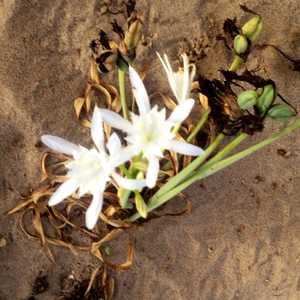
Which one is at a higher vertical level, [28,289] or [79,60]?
[79,60]

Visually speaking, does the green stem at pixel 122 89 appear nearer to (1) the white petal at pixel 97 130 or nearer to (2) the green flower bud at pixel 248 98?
(1) the white petal at pixel 97 130

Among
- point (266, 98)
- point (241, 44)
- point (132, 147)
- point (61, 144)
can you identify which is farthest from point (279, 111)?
point (61, 144)

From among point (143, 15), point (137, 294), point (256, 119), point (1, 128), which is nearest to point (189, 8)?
point (143, 15)

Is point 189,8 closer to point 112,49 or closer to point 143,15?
point 143,15

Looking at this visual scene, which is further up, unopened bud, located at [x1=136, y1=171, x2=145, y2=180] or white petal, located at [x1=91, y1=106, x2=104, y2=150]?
white petal, located at [x1=91, y1=106, x2=104, y2=150]

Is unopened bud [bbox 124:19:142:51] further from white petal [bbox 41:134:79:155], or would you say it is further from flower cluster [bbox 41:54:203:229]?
white petal [bbox 41:134:79:155]

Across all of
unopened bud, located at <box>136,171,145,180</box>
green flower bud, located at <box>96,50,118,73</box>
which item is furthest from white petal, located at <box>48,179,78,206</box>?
green flower bud, located at <box>96,50,118,73</box>

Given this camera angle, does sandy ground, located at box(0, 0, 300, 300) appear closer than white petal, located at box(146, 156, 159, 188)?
No
